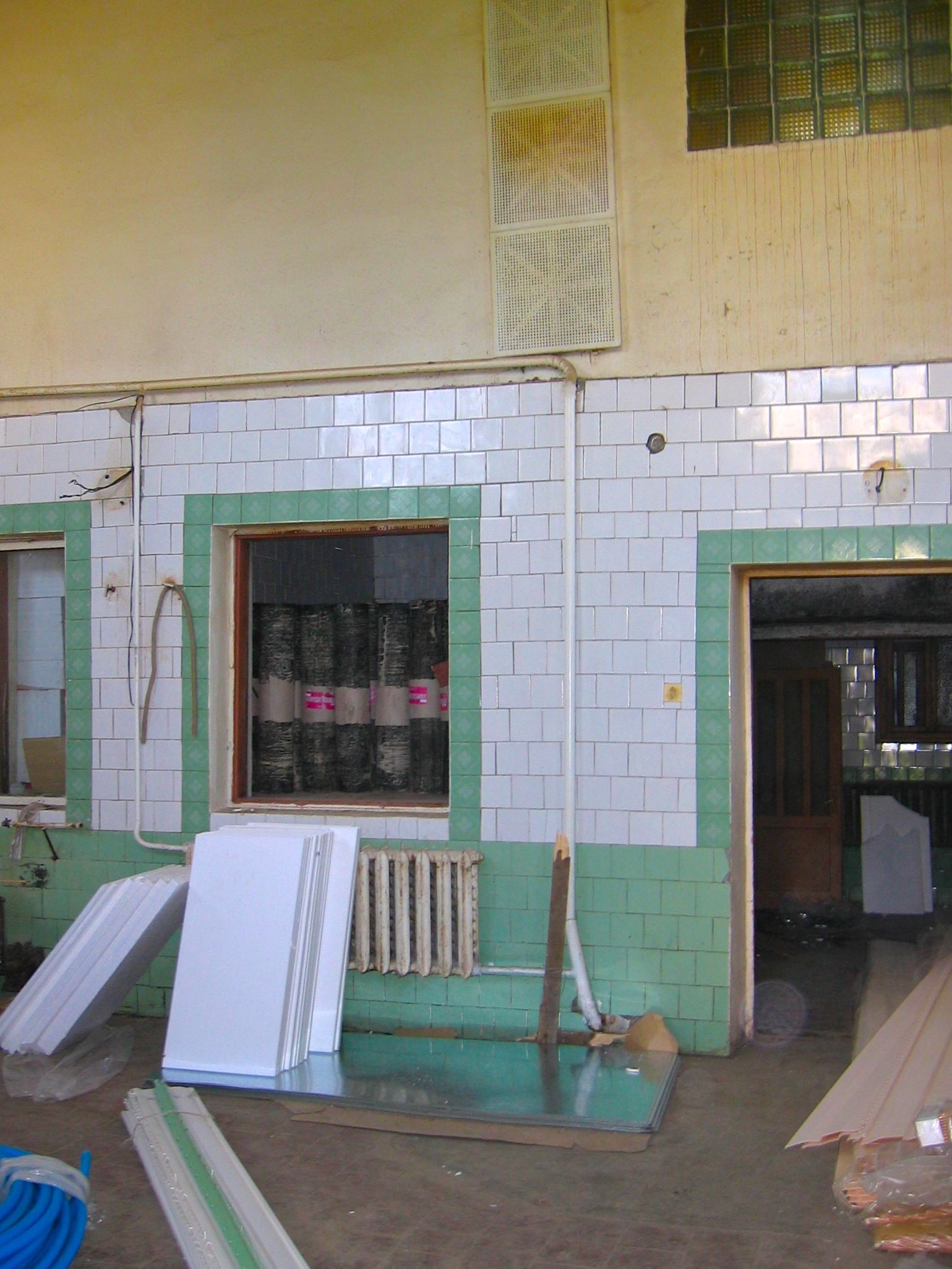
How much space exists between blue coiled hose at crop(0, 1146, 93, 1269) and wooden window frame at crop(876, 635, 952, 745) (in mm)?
6866

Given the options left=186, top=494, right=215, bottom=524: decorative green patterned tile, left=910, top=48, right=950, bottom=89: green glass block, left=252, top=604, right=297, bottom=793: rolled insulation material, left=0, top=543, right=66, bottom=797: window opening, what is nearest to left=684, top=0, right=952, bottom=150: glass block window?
left=910, top=48, right=950, bottom=89: green glass block

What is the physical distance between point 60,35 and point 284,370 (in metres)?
2.02

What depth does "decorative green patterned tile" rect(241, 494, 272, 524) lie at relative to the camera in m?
5.30

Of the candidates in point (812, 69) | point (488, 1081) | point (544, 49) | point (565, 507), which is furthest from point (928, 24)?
point (488, 1081)

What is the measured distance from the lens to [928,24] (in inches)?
188

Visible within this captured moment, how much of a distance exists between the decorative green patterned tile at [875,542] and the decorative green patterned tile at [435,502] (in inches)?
68.2

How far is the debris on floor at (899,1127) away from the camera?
3.15 m

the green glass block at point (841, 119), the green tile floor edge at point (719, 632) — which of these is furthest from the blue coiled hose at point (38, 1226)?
the green glass block at point (841, 119)

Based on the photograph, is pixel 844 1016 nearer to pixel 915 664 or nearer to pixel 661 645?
pixel 661 645

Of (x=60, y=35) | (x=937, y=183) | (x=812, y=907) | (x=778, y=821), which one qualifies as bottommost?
(x=812, y=907)

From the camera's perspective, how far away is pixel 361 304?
5.21 meters

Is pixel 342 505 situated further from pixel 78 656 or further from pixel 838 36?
pixel 838 36

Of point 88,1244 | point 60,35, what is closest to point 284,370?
point 60,35

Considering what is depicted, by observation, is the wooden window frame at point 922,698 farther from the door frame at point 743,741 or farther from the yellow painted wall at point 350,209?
the yellow painted wall at point 350,209
